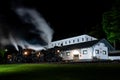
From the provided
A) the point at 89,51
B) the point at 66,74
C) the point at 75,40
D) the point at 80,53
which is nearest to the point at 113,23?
the point at 89,51

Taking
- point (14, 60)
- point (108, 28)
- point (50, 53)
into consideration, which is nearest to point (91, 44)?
point (108, 28)

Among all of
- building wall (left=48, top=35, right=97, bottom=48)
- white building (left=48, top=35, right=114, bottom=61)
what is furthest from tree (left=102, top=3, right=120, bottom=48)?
building wall (left=48, top=35, right=97, bottom=48)

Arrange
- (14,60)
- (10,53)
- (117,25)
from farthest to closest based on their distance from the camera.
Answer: (10,53) < (14,60) < (117,25)

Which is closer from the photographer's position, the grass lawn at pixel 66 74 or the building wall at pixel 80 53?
the grass lawn at pixel 66 74

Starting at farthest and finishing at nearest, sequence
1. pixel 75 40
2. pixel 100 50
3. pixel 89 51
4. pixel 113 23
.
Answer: pixel 75 40, pixel 100 50, pixel 89 51, pixel 113 23

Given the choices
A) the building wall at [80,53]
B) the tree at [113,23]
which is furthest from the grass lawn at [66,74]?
the tree at [113,23]

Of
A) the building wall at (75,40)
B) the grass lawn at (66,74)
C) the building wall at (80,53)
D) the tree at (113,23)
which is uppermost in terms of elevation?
the tree at (113,23)

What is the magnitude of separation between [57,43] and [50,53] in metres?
20.0

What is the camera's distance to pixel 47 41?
9125 cm

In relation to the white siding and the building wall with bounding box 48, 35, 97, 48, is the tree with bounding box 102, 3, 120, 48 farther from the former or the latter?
the building wall with bounding box 48, 35, 97, 48

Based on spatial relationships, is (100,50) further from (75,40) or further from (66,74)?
(66,74)

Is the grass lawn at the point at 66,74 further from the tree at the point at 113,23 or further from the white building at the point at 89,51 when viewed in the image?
the tree at the point at 113,23

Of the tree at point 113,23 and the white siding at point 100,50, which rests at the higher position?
the tree at point 113,23

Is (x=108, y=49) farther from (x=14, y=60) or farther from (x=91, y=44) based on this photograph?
(x=14, y=60)
